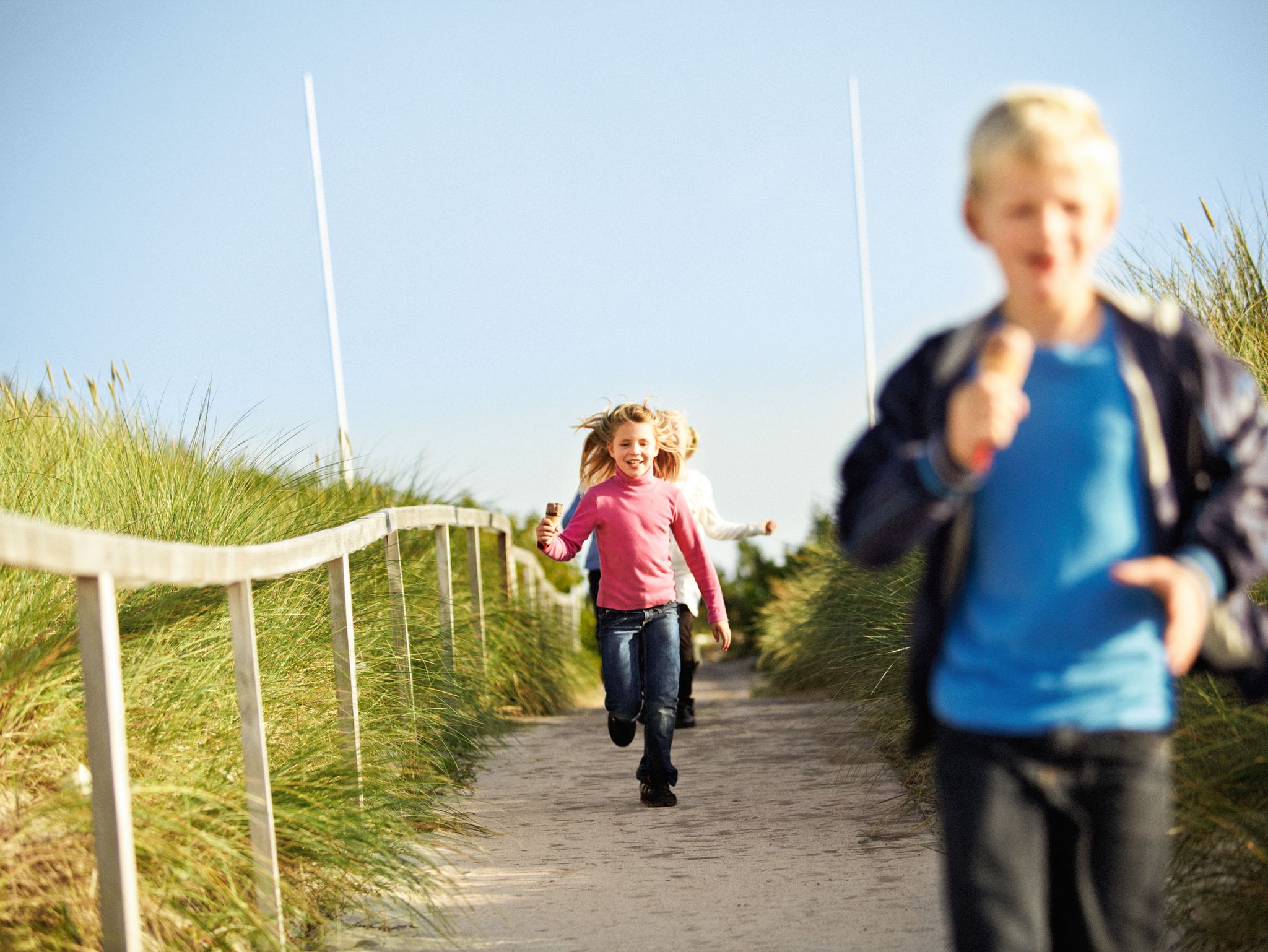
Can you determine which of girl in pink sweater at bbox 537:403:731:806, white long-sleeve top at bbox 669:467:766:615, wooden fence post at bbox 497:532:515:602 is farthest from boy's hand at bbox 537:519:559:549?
wooden fence post at bbox 497:532:515:602

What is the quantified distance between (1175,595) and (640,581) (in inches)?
157

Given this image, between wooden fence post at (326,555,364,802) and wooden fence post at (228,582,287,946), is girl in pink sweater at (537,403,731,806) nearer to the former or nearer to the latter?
wooden fence post at (326,555,364,802)

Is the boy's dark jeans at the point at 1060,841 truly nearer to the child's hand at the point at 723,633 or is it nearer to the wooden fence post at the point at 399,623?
the wooden fence post at the point at 399,623

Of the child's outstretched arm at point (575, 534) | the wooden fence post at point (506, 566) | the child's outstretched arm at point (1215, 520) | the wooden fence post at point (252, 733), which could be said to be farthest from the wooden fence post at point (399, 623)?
the child's outstretched arm at point (1215, 520)

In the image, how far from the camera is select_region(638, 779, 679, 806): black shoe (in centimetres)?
548

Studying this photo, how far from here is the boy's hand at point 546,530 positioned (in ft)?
18.6

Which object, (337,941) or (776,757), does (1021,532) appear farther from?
(776,757)

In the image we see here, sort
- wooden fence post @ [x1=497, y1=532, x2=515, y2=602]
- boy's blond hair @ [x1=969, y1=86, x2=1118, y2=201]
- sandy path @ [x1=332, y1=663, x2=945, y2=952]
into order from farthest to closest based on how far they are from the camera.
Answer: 1. wooden fence post @ [x1=497, y1=532, x2=515, y2=602]
2. sandy path @ [x1=332, y1=663, x2=945, y2=952]
3. boy's blond hair @ [x1=969, y1=86, x2=1118, y2=201]

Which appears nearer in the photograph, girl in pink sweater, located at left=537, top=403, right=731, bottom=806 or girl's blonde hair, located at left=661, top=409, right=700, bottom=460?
girl in pink sweater, located at left=537, top=403, right=731, bottom=806

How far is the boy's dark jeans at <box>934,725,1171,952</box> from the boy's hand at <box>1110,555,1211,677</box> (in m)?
0.13

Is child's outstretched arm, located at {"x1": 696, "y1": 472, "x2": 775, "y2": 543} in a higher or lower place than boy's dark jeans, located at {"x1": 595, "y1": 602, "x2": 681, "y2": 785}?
higher

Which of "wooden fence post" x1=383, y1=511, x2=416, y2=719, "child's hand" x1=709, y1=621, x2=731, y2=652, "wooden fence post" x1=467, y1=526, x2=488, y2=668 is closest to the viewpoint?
"wooden fence post" x1=383, y1=511, x2=416, y2=719

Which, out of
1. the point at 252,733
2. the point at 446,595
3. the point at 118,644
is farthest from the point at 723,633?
the point at 118,644

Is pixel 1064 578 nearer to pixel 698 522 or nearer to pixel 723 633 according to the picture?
pixel 723 633
